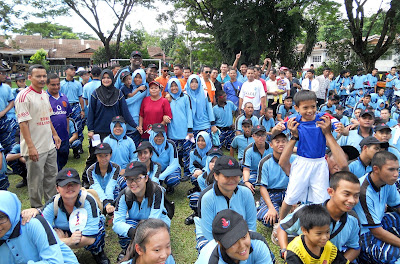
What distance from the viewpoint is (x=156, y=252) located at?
2.02m

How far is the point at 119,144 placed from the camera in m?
4.95

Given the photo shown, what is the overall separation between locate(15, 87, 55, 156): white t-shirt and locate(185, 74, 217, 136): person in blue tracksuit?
9.18ft

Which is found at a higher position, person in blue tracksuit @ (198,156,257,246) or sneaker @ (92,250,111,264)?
person in blue tracksuit @ (198,156,257,246)

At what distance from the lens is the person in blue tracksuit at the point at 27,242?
86.6 inches

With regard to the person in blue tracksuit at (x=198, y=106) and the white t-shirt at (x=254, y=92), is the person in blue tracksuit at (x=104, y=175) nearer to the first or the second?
the person in blue tracksuit at (x=198, y=106)

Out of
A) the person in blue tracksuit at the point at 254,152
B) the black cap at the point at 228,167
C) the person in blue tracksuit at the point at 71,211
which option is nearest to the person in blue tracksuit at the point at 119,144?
the person in blue tracksuit at the point at 71,211

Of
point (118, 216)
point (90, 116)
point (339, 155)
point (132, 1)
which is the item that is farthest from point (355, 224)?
point (132, 1)

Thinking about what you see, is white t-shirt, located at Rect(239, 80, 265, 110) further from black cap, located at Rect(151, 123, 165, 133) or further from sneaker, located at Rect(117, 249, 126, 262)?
sneaker, located at Rect(117, 249, 126, 262)

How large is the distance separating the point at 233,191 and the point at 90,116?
11.0ft

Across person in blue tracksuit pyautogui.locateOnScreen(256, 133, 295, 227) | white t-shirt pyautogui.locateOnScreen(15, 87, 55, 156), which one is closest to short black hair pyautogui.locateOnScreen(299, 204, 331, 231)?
person in blue tracksuit pyautogui.locateOnScreen(256, 133, 295, 227)

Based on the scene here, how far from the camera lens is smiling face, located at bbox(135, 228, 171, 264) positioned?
2.02 m

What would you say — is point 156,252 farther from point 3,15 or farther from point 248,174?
point 3,15

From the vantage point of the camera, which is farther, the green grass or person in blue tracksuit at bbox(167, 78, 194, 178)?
person in blue tracksuit at bbox(167, 78, 194, 178)

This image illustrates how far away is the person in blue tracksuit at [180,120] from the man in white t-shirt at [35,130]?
7.58ft
